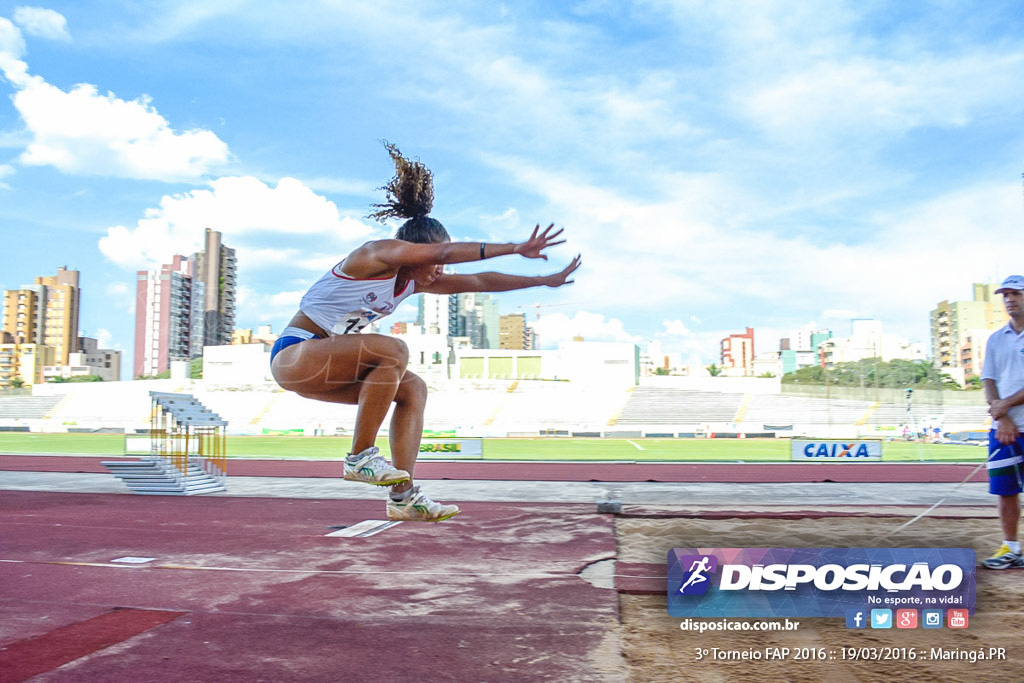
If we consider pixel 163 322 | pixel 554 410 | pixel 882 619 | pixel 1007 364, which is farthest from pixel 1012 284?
pixel 163 322

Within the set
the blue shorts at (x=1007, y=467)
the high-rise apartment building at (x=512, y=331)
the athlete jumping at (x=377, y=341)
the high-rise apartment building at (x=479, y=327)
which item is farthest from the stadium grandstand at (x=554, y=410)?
the high-rise apartment building at (x=512, y=331)

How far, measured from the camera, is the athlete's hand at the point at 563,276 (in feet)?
12.8

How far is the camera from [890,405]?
29.4 metres

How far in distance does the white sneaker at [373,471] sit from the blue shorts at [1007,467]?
13.4ft

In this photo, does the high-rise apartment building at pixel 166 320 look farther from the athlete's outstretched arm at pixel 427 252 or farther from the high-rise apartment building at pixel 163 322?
the athlete's outstretched arm at pixel 427 252

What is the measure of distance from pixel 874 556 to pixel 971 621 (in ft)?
3.14

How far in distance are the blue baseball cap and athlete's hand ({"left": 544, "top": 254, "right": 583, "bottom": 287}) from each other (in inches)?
119

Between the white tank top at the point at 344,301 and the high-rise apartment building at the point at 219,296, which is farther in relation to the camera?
the high-rise apartment building at the point at 219,296

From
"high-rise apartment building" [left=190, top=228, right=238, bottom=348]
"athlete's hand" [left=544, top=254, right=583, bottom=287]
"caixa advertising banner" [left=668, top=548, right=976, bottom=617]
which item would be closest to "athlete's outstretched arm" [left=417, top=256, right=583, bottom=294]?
"athlete's hand" [left=544, top=254, right=583, bottom=287]

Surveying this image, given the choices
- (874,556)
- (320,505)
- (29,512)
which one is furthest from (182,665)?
(29,512)

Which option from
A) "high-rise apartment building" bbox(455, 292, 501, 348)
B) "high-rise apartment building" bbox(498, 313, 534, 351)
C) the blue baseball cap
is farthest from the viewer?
"high-rise apartment building" bbox(498, 313, 534, 351)

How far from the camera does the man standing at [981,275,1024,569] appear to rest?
4598mm

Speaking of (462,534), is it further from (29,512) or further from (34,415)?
(34,415)

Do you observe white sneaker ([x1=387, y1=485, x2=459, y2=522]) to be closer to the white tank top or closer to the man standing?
the white tank top
